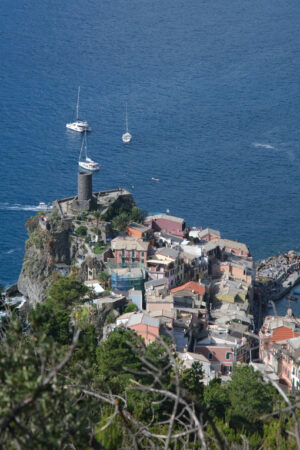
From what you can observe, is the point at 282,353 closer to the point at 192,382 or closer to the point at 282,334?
the point at 282,334

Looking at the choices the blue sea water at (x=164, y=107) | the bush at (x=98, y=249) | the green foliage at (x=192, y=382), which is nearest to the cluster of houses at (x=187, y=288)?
the bush at (x=98, y=249)

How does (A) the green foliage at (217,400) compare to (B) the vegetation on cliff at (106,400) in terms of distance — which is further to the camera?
(A) the green foliage at (217,400)

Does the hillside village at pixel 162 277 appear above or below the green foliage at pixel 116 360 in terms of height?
above

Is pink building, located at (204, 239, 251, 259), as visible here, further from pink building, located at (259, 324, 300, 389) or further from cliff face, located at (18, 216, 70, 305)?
cliff face, located at (18, 216, 70, 305)

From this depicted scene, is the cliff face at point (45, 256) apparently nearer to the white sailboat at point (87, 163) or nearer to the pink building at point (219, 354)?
the pink building at point (219, 354)

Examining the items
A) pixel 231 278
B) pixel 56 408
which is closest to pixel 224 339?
pixel 231 278

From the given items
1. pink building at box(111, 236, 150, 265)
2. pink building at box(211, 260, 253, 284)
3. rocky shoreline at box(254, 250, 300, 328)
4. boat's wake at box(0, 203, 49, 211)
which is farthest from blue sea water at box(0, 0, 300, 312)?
pink building at box(111, 236, 150, 265)
